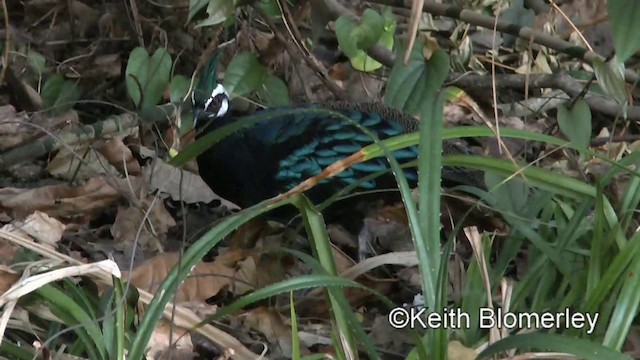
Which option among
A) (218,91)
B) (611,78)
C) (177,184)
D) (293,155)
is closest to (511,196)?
(611,78)

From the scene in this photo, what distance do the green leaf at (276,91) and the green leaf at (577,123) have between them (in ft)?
3.34

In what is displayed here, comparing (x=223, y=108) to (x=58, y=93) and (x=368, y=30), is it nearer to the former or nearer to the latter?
(x=58, y=93)

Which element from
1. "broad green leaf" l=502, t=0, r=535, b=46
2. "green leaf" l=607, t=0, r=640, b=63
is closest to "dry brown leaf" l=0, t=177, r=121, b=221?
"broad green leaf" l=502, t=0, r=535, b=46

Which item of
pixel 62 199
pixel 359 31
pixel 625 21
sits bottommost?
pixel 62 199

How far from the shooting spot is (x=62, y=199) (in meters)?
2.62

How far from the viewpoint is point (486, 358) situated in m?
1.61

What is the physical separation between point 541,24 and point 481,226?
2.19 feet

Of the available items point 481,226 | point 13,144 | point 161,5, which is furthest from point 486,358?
point 161,5

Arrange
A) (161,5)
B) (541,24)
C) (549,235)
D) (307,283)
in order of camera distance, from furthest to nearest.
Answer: (161,5) → (541,24) → (549,235) → (307,283)

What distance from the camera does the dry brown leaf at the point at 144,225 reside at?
241 cm

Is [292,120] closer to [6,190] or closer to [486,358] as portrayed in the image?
[6,190]

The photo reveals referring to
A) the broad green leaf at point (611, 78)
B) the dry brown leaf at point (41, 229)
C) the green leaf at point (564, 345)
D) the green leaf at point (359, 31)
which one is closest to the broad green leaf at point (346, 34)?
the green leaf at point (359, 31)

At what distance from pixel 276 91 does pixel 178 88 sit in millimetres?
322

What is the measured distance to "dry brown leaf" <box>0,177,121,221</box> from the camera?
8.25 ft
